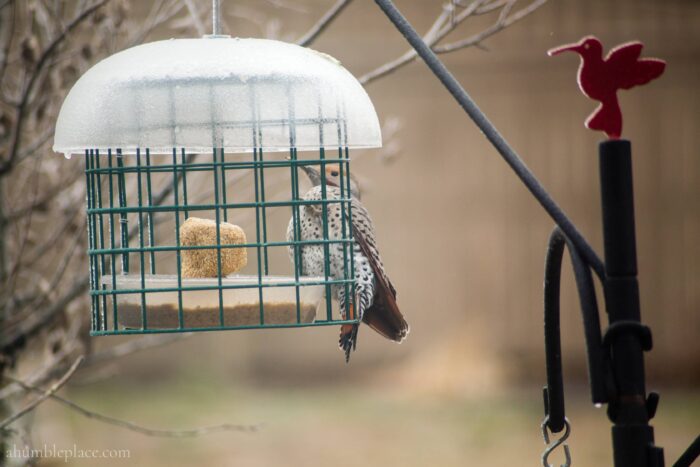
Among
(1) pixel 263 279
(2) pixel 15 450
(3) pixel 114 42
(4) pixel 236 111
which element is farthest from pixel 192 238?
(2) pixel 15 450

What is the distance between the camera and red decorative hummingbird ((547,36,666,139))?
162 cm

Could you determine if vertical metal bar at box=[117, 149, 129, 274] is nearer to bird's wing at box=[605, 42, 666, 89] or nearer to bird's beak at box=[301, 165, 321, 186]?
bird's beak at box=[301, 165, 321, 186]

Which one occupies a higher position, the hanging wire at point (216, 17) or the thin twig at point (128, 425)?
the hanging wire at point (216, 17)

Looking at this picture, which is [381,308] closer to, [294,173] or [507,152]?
[294,173]

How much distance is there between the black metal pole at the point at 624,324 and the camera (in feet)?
5.09

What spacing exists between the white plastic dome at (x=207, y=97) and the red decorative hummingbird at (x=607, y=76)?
2.22 ft

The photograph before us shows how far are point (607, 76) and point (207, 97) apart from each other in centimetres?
86

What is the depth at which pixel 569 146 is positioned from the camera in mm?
7906

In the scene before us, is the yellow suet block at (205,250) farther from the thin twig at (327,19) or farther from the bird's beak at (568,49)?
the bird's beak at (568,49)

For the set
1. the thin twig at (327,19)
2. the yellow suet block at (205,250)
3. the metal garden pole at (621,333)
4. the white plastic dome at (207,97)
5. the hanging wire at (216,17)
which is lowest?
the metal garden pole at (621,333)

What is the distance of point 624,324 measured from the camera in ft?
5.09

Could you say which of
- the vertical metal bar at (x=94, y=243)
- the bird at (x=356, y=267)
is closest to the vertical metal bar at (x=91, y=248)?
the vertical metal bar at (x=94, y=243)

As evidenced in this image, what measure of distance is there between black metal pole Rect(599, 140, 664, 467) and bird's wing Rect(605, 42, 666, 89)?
119 mm

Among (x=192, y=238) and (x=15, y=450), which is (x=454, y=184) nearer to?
(x=15, y=450)
